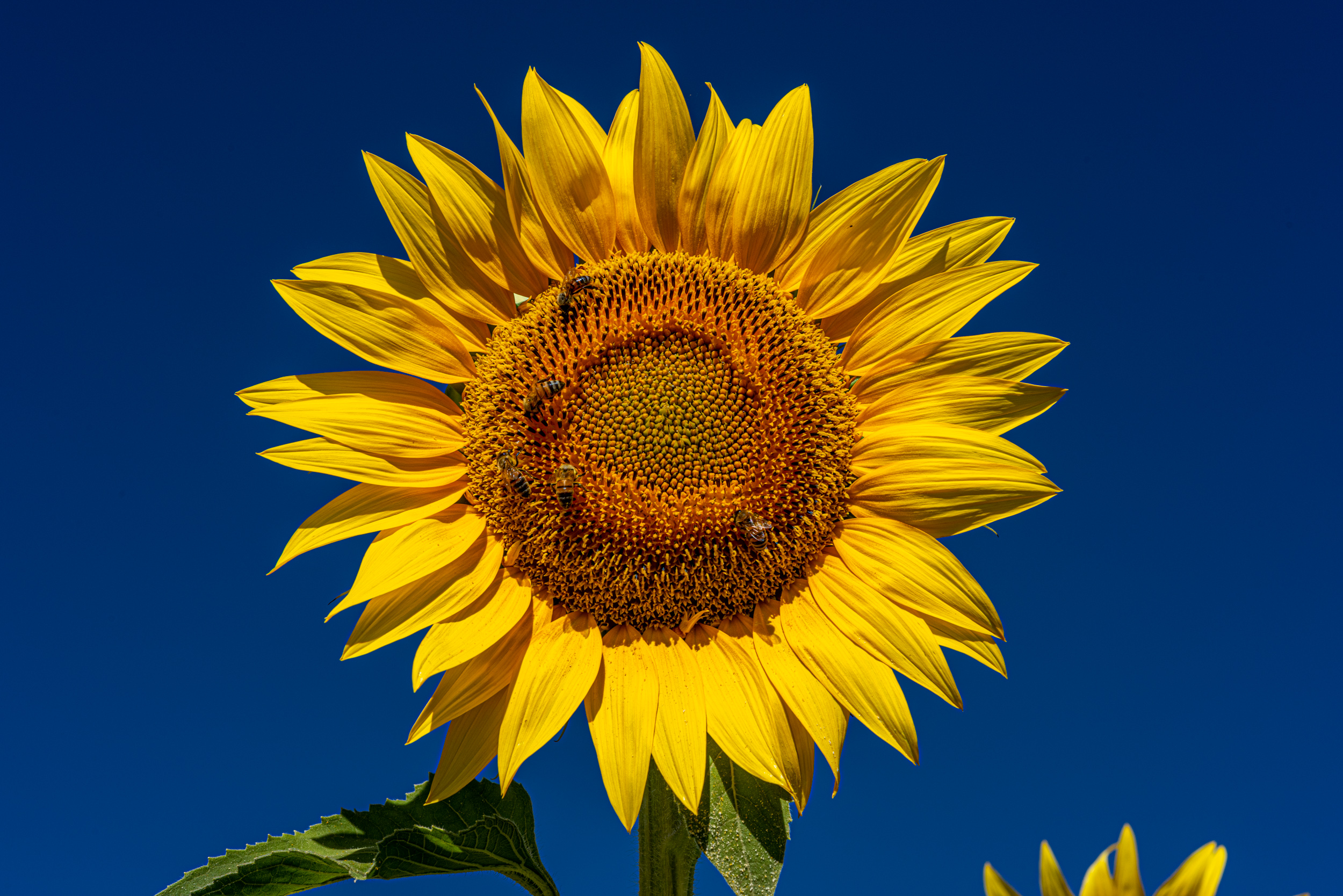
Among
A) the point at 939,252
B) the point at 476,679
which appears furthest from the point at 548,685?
the point at 939,252

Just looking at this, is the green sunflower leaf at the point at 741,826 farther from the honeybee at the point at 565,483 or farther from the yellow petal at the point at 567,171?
the yellow petal at the point at 567,171

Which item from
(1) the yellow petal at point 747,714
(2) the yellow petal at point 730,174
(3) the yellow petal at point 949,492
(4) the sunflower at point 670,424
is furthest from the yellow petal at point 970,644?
(2) the yellow petal at point 730,174

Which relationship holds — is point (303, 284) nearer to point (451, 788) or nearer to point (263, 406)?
point (263, 406)

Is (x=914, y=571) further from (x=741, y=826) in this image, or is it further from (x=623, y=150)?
(x=623, y=150)

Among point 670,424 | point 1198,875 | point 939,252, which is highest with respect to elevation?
point 939,252

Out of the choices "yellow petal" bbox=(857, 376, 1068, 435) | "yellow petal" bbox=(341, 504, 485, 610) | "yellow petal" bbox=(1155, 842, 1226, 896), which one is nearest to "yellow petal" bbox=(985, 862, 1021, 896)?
"yellow petal" bbox=(1155, 842, 1226, 896)

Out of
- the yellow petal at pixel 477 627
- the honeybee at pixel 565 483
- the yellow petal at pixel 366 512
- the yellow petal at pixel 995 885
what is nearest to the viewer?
the yellow petal at pixel 995 885
